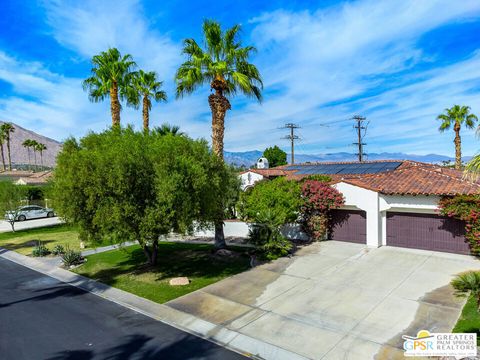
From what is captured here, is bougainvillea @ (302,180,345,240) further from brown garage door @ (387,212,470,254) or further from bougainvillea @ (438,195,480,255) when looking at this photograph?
bougainvillea @ (438,195,480,255)

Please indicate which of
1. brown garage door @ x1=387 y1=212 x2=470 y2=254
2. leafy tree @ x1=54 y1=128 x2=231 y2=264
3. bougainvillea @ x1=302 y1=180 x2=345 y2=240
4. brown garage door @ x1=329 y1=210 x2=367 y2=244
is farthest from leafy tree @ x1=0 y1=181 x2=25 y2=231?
brown garage door @ x1=387 y1=212 x2=470 y2=254

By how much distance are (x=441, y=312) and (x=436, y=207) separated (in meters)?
7.66

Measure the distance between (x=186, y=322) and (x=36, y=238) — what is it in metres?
20.3

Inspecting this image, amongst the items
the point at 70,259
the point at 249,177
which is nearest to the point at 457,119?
the point at 249,177

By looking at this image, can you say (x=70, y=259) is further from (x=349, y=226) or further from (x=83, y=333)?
(x=349, y=226)

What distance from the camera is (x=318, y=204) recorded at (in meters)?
18.3

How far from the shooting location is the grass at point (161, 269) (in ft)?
39.9

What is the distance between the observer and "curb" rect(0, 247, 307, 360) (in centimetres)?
774

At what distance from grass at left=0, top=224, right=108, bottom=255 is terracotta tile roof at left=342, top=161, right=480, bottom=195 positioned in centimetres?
1867

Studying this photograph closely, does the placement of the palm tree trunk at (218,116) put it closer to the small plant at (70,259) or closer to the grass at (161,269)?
the grass at (161,269)

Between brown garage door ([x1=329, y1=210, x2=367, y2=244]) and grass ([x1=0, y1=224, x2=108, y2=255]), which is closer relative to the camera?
brown garage door ([x1=329, y1=210, x2=367, y2=244])

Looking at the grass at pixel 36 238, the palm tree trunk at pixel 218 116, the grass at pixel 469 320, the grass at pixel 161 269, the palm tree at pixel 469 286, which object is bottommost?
the grass at pixel 36 238

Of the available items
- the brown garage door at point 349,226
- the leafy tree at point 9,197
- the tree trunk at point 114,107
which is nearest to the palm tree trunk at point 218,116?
the brown garage door at point 349,226

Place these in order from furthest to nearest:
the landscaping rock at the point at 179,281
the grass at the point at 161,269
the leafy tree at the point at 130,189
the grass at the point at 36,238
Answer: the grass at the point at 36,238
the landscaping rock at the point at 179,281
the grass at the point at 161,269
the leafy tree at the point at 130,189
